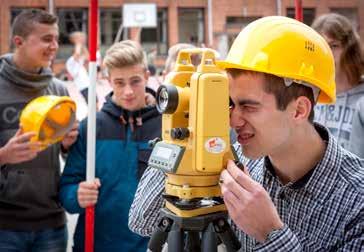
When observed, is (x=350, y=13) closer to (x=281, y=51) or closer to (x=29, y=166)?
(x=281, y=51)

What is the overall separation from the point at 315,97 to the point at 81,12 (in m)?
1.32

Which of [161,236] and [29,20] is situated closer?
[161,236]

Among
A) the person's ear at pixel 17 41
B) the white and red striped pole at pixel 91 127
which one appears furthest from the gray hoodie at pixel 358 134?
the person's ear at pixel 17 41

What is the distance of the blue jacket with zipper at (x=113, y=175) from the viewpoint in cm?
171

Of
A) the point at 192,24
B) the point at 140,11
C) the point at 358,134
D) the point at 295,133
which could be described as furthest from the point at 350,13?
the point at 140,11

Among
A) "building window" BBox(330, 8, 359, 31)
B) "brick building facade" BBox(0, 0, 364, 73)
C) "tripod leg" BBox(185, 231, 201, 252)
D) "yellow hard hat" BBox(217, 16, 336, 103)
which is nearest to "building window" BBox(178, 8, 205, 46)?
"brick building facade" BBox(0, 0, 364, 73)

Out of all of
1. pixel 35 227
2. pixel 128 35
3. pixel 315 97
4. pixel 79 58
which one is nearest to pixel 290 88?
pixel 315 97

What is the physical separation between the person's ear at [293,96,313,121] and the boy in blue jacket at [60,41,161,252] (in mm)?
800

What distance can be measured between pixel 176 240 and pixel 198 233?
56 millimetres

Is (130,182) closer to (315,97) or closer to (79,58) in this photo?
(315,97)

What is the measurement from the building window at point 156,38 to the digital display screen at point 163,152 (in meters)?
2.44

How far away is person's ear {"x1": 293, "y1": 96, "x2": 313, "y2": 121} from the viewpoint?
100 cm

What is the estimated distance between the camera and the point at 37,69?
1908mm

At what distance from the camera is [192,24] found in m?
2.77
